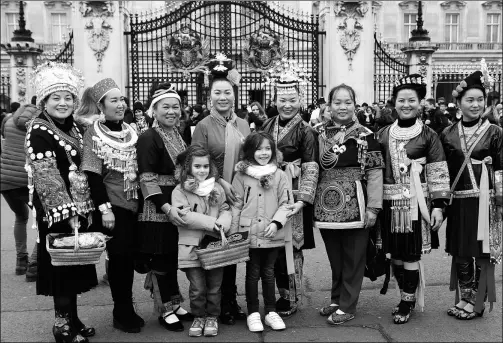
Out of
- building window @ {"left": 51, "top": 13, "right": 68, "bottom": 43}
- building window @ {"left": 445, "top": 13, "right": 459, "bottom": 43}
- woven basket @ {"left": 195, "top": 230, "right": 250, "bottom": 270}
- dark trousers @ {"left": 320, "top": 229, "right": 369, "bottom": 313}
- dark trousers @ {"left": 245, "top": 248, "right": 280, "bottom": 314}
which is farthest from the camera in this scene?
building window @ {"left": 445, "top": 13, "right": 459, "bottom": 43}

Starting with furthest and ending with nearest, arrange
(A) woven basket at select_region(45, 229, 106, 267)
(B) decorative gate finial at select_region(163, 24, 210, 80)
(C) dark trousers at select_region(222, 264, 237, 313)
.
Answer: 1. (B) decorative gate finial at select_region(163, 24, 210, 80)
2. (C) dark trousers at select_region(222, 264, 237, 313)
3. (A) woven basket at select_region(45, 229, 106, 267)

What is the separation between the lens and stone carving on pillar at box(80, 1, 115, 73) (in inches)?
587

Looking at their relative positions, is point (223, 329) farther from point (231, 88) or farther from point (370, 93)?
point (370, 93)

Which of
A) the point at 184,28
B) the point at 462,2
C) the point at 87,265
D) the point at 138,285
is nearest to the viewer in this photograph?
the point at 87,265

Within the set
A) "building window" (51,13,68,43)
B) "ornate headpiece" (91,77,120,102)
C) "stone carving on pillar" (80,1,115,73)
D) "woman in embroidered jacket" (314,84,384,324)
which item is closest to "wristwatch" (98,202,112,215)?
"ornate headpiece" (91,77,120,102)

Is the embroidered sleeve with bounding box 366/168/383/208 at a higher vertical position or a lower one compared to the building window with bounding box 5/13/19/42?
lower

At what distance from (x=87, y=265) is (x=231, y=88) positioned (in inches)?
70.8

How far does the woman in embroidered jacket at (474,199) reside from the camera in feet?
15.0

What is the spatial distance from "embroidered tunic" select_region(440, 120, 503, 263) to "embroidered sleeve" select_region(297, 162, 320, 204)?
3.85ft

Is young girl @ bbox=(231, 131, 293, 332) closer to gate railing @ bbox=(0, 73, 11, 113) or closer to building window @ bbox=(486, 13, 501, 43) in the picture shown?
gate railing @ bbox=(0, 73, 11, 113)

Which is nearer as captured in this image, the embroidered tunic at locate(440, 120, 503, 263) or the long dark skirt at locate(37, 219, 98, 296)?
the long dark skirt at locate(37, 219, 98, 296)

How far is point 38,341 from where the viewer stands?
4.21 metres

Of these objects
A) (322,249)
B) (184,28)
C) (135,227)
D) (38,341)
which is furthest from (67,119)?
(184,28)

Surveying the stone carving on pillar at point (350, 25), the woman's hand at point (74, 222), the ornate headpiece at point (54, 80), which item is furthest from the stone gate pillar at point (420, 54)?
the woman's hand at point (74, 222)
